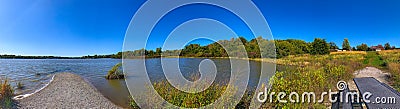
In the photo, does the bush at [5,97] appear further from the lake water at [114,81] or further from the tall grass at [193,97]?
the tall grass at [193,97]

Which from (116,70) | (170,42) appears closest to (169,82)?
(170,42)

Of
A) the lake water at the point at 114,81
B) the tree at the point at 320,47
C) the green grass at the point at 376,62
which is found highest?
the tree at the point at 320,47

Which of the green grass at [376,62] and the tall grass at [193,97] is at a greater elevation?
the green grass at [376,62]

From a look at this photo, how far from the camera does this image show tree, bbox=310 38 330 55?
26253 mm

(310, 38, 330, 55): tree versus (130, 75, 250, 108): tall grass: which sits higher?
(310, 38, 330, 55): tree

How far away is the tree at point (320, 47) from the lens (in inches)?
1034

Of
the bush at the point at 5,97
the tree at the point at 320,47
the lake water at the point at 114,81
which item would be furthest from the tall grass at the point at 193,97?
the tree at the point at 320,47

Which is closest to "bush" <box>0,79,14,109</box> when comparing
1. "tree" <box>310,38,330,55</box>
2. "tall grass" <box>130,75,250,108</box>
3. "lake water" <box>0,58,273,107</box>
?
"lake water" <box>0,58,273,107</box>

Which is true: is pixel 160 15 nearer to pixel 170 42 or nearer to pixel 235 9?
pixel 170 42

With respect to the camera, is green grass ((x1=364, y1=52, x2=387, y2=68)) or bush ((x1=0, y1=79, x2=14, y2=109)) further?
green grass ((x1=364, y1=52, x2=387, y2=68))

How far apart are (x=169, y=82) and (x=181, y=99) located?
36.1 inches

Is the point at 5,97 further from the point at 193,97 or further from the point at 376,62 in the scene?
the point at 376,62

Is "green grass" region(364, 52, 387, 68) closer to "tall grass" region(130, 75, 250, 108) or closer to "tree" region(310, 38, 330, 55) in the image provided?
"tree" region(310, 38, 330, 55)

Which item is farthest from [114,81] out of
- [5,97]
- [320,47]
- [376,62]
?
[320,47]
